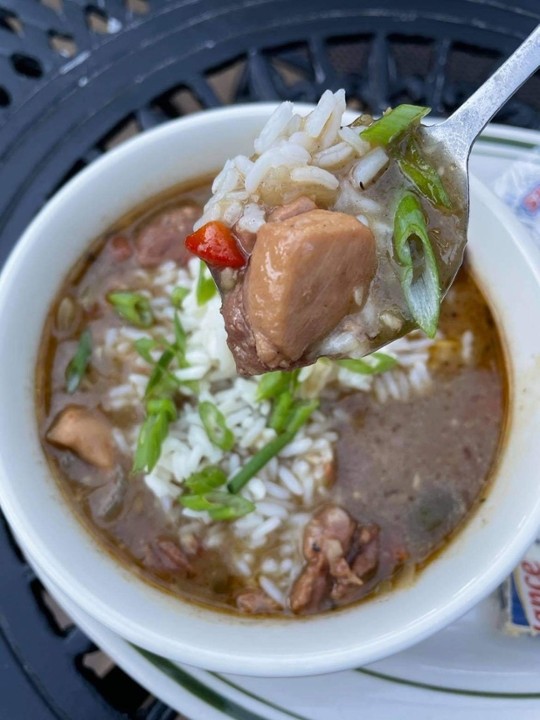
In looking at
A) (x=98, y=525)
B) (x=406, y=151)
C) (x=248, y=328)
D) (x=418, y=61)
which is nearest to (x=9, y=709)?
(x=98, y=525)

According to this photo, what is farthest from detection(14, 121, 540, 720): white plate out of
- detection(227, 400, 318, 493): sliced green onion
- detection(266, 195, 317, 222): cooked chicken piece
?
detection(266, 195, 317, 222): cooked chicken piece

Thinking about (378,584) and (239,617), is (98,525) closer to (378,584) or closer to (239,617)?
(239,617)

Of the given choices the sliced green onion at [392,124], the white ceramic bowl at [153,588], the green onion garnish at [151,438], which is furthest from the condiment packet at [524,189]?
the green onion garnish at [151,438]

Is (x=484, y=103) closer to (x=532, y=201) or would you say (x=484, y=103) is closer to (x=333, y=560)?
(x=532, y=201)

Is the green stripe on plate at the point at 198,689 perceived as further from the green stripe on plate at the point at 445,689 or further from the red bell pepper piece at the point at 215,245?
the red bell pepper piece at the point at 215,245

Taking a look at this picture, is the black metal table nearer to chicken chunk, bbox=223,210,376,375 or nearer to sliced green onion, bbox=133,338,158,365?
sliced green onion, bbox=133,338,158,365

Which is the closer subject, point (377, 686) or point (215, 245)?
point (215, 245)

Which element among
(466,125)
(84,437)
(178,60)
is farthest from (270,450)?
(178,60)
